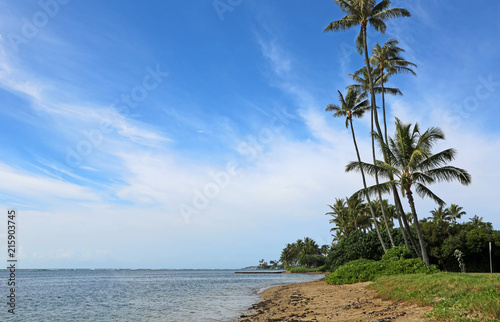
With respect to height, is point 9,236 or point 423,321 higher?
point 9,236

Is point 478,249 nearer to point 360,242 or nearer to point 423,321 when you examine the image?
point 360,242

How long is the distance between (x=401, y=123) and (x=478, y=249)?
59.7 ft

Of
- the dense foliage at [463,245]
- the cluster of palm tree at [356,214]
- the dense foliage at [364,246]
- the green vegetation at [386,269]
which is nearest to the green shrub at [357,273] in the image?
the green vegetation at [386,269]

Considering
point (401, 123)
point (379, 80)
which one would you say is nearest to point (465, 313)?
point (401, 123)

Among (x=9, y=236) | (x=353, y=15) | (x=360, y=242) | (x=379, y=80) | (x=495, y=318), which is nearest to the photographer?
(x=495, y=318)

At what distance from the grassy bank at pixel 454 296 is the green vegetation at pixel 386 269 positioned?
559 centimetres

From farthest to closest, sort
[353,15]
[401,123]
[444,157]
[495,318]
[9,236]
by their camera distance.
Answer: [353,15] → [401,123] → [444,157] → [9,236] → [495,318]

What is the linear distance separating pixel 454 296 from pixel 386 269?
1364 cm

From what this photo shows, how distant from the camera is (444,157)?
23.2 meters

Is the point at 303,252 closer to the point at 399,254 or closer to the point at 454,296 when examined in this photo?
the point at 399,254

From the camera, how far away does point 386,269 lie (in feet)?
79.3

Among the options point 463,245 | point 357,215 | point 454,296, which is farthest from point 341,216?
point 454,296

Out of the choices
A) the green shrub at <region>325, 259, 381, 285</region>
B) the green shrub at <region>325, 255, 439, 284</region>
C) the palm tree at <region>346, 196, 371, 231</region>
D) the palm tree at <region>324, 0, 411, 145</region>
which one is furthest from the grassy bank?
the palm tree at <region>346, 196, 371, 231</region>

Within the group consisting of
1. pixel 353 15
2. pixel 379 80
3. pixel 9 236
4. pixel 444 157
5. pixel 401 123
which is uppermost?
pixel 353 15
